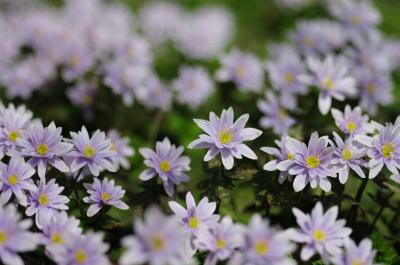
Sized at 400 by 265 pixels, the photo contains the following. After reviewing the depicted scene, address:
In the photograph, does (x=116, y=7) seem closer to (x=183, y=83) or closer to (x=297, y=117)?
(x=183, y=83)

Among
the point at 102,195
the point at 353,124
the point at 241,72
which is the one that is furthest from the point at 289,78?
the point at 102,195

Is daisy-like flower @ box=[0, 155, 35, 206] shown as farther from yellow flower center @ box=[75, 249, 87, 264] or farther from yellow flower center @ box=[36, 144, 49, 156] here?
yellow flower center @ box=[75, 249, 87, 264]

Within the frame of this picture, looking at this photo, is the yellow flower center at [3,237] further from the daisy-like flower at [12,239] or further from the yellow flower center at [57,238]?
the yellow flower center at [57,238]

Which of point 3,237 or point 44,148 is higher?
point 44,148

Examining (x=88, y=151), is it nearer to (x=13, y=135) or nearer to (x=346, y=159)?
(x=13, y=135)

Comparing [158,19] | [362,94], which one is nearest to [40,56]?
[158,19]

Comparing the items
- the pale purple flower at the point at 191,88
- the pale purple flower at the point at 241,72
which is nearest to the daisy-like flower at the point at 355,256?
the pale purple flower at the point at 241,72

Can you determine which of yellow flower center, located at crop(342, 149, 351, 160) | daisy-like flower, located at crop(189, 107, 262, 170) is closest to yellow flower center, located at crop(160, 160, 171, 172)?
daisy-like flower, located at crop(189, 107, 262, 170)
